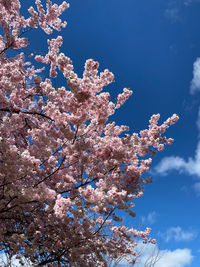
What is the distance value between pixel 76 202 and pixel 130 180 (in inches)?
59.3

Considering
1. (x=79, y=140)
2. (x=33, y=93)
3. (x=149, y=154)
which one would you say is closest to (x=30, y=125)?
(x=33, y=93)

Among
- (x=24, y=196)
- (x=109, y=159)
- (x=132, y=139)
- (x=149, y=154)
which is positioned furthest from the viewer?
(x=149, y=154)

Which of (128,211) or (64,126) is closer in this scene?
(64,126)

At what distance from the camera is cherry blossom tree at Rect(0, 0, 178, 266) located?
13.7 ft

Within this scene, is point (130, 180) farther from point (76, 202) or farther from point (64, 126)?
point (64, 126)

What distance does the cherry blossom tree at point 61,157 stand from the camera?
419 cm

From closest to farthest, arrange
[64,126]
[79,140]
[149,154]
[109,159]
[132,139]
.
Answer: [64,126] < [79,140] < [132,139] < [109,159] < [149,154]

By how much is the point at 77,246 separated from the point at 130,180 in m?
2.46

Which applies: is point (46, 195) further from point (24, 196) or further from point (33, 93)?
point (33, 93)

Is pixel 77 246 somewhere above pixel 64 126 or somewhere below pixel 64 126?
below

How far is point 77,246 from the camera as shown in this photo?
234 inches

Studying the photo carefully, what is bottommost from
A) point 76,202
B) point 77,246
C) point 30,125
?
point 77,246

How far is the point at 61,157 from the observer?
573cm

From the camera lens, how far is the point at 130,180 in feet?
17.8
